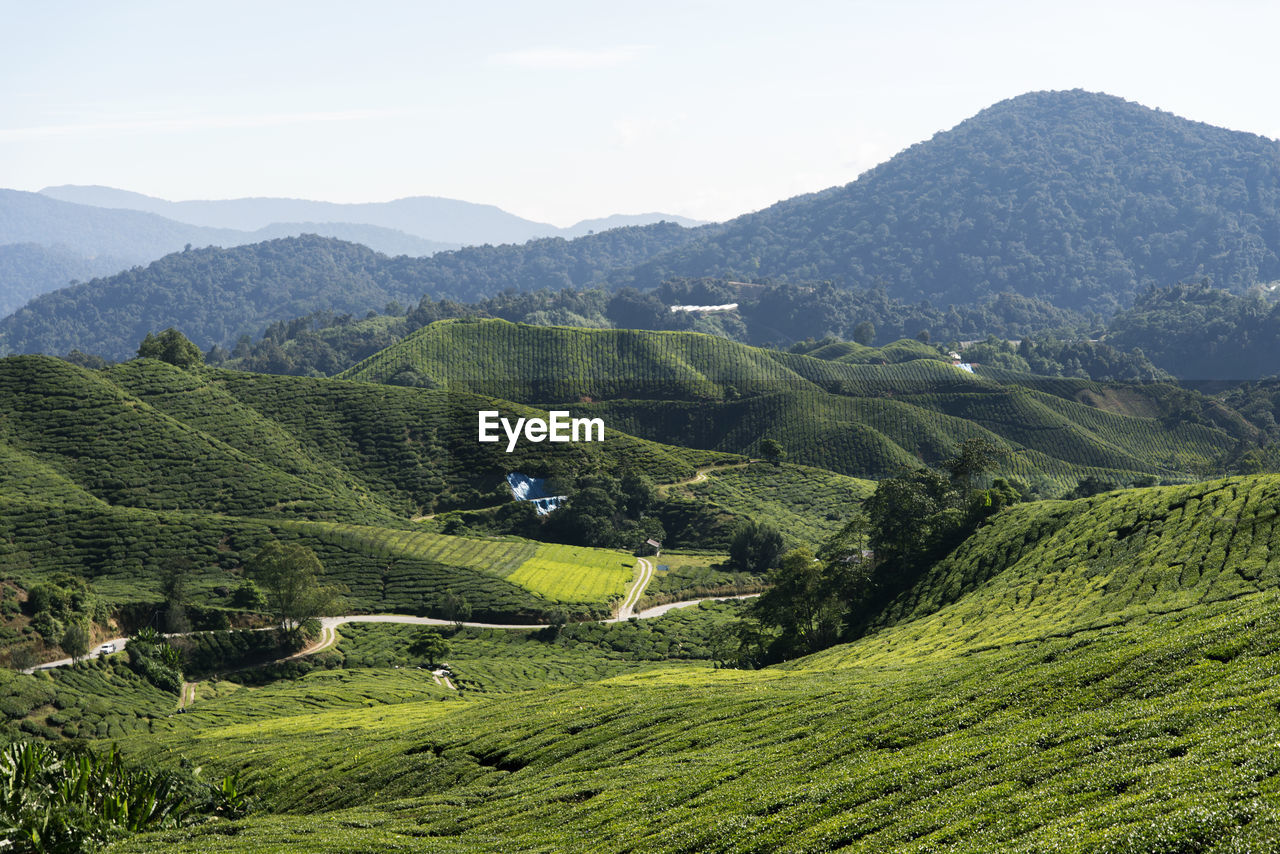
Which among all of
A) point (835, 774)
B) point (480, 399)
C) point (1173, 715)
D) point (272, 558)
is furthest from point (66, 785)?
point (480, 399)

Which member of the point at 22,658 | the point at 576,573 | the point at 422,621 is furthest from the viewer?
the point at 576,573

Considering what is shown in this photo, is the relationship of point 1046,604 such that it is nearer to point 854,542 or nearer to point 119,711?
point 854,542

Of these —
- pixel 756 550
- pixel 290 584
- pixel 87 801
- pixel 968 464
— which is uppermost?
pixel 968 464

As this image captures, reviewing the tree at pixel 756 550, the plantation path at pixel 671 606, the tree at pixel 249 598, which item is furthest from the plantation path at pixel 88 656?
the tree at pixel 756 550

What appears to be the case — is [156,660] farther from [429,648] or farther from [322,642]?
[429,648]

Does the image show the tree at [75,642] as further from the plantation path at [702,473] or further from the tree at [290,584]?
the plantation path at [702,473]

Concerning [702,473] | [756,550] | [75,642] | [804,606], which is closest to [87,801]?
[75,642]

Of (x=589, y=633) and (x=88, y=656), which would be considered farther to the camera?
(x=589, y=633)
